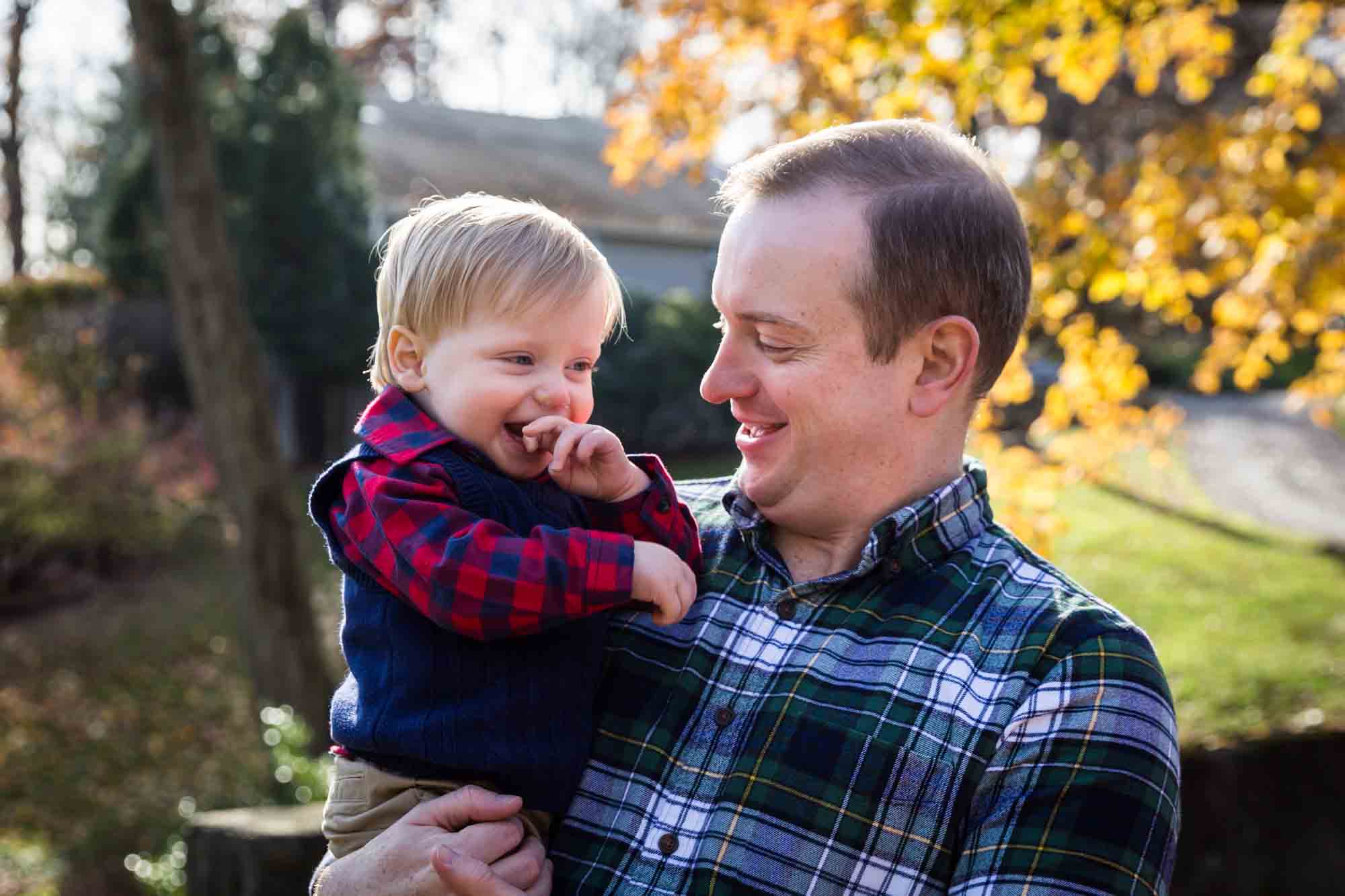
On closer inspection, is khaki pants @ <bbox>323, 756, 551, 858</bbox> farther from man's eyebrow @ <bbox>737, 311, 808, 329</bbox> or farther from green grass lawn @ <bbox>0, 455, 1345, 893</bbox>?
green grass lawn @ <bbox>0, 455, 1345, 893</bbox>

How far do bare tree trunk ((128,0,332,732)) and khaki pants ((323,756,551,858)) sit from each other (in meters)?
5.18

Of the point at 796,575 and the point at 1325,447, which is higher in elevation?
the point at 796,575

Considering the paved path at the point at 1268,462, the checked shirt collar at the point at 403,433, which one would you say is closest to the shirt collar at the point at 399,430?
the checked shirt collar at the point at 403,433

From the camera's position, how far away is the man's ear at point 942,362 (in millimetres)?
2068

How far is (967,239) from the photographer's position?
2.04m

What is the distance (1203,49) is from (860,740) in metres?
4.21

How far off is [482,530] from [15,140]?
24221 millimetres

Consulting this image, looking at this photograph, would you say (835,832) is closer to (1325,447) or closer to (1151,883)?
(1151,883)

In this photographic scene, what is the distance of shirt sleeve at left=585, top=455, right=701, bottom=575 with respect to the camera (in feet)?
6.89

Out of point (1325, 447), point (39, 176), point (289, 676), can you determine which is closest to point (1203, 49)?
point (289, 676)

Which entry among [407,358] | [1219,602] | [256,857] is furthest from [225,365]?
[1219,602]

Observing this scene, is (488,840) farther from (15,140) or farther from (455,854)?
(15,140)

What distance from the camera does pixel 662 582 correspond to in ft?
6.23

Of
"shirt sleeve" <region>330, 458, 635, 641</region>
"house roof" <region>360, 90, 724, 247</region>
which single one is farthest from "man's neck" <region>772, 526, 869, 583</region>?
"house roof" <region>360, 90, 724, 247</region>
